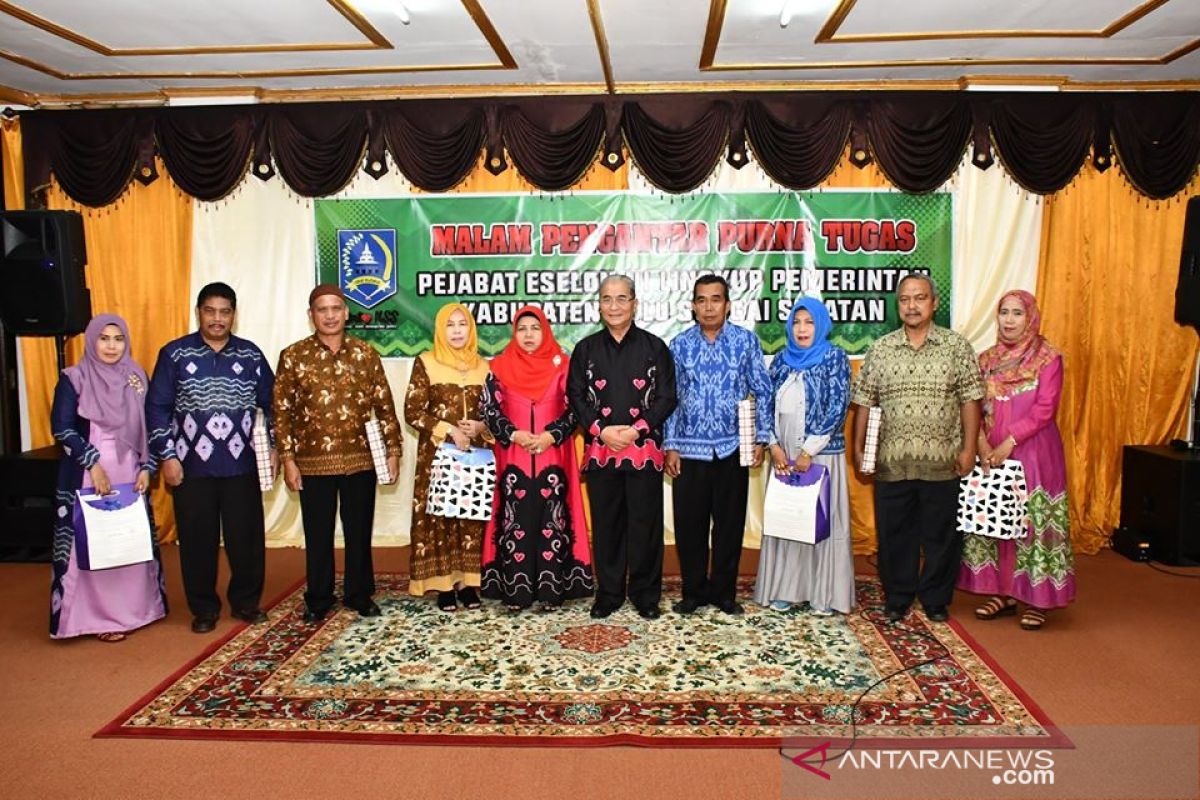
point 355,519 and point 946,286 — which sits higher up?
point 946,286

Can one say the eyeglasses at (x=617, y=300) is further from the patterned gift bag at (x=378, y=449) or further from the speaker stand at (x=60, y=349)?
the speaker stand at (x=60, y=349)

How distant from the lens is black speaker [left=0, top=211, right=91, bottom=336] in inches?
183

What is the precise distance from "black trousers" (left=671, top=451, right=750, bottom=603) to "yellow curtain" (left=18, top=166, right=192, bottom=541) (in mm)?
3470

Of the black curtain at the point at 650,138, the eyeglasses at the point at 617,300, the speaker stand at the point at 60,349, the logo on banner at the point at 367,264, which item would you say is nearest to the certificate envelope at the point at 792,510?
the eyeglasses at the point at 617,300

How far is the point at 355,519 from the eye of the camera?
3.91 meters

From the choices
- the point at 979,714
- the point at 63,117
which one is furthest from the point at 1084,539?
the point at 63,117

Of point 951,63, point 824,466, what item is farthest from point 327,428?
point 951,63

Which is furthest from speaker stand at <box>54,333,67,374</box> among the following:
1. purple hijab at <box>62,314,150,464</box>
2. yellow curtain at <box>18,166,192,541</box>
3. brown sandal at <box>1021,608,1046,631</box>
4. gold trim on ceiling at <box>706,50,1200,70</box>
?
brown sandal at <box>1021,608,1046,631</box>

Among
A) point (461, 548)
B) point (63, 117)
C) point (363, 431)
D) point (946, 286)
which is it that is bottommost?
point (461, 548)

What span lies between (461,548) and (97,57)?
10.8ft

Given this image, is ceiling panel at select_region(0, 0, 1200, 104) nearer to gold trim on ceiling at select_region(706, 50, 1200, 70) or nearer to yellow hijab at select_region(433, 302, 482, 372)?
gold trim on ceiling at select_region(706, 50, 1200, 70)

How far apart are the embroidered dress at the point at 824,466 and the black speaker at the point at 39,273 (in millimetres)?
3833

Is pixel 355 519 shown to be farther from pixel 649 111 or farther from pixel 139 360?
pixel 649 111

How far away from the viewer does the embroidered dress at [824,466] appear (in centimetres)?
384
